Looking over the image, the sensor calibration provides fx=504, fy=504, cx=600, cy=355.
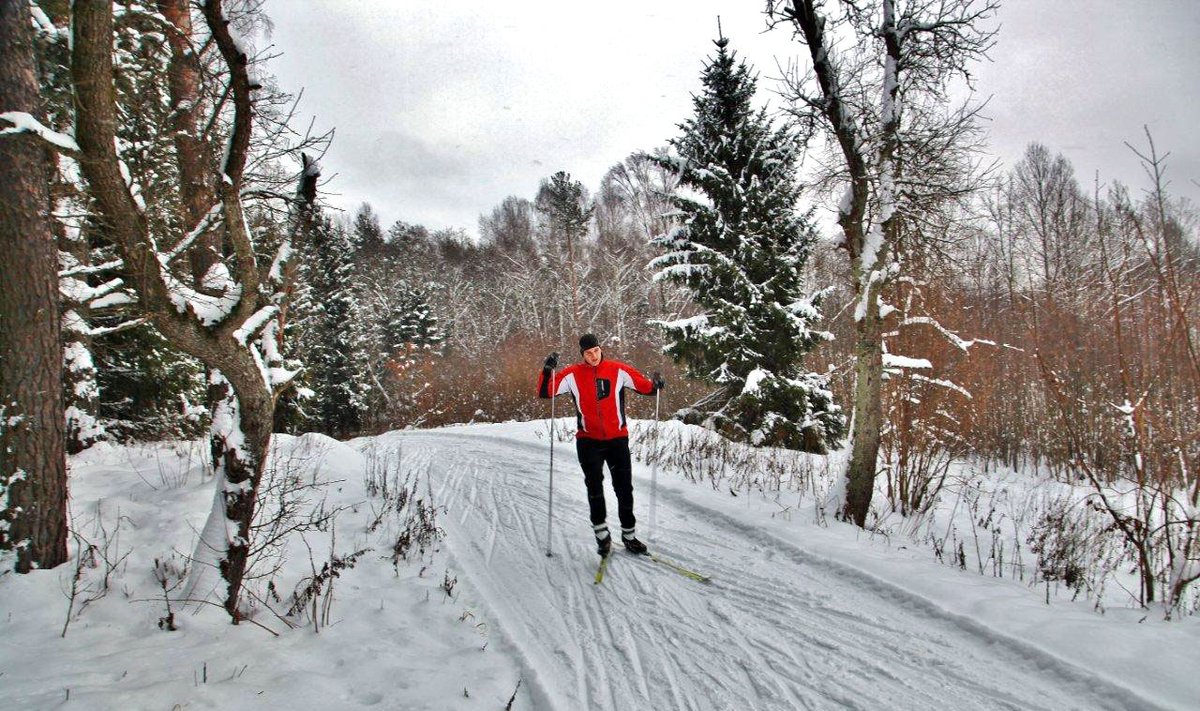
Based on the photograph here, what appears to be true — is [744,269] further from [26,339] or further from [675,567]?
[26,339]

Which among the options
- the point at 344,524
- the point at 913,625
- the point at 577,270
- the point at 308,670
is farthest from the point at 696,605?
the point at 577,270

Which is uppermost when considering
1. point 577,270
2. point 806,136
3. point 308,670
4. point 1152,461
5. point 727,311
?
point 577,270

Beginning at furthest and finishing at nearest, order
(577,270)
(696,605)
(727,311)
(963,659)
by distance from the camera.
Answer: (577,270)
(727,311)
(696,605)
(963,659)

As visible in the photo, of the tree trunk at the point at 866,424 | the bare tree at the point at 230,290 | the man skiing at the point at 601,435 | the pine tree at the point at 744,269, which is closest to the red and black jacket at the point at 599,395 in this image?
the man skiing at the point at 601,435

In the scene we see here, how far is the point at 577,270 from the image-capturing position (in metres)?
36.1

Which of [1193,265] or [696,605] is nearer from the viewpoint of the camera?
[1193,265]

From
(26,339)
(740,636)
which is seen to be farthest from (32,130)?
(740,636)

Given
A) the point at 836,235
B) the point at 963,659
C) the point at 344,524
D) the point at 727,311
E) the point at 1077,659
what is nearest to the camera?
the point at 1077,659

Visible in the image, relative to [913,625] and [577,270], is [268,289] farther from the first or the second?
[577,270]

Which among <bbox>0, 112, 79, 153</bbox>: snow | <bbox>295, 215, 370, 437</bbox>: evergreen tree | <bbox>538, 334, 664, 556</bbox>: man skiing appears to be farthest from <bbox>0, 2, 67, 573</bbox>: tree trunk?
<bbox>295, 215, 370, 437</bbox>: evergreen tree

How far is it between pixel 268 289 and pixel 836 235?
20.5ft

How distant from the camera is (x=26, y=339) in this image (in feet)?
12.5

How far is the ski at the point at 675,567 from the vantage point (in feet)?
14.8

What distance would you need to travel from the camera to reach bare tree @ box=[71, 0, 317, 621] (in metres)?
3.00
